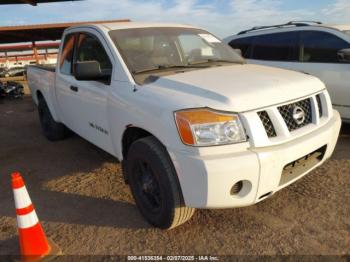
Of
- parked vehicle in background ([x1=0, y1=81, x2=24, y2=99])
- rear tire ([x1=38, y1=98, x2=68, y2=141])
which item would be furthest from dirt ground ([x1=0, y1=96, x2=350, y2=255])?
parked vehicle in background ([x1=0, y1=81, x2=24, y2=99])

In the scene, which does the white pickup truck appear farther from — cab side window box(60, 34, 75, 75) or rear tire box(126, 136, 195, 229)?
cab side window box(60, 34, 75, 75)

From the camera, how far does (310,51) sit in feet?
17.0

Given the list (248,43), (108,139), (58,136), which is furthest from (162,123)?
(248,43)

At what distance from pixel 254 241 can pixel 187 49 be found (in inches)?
85.6

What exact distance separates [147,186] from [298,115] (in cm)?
142

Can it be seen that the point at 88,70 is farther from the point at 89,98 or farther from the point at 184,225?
the point at 184,225

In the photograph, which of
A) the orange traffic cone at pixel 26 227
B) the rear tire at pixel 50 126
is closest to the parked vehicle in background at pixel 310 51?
the rear tire at pixel 50 126

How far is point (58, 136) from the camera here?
18.7 ft

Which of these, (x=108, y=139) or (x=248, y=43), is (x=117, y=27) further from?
(x=248, y=43)

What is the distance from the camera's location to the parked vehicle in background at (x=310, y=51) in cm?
471

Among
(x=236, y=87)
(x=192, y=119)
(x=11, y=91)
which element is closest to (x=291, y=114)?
(x=236, y=87)

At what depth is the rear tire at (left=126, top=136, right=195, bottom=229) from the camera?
8.18 ft

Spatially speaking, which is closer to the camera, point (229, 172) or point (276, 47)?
point (229, 172)

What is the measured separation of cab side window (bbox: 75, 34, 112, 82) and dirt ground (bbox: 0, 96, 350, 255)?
140 cm
